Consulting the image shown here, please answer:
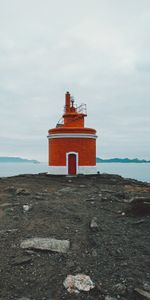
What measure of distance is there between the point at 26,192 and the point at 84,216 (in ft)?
14.2

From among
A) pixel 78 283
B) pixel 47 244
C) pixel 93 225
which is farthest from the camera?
pixel 93 225

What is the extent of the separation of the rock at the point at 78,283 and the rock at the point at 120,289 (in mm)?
461

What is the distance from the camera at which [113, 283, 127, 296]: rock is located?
6.42 metres

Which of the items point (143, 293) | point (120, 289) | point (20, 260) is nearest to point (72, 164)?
point (20, 260)

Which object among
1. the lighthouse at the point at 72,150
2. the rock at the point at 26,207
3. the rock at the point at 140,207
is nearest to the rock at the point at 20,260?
the rock at the point at 26,207

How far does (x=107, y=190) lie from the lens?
16078mm

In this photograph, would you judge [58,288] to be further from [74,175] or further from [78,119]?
[78,119]

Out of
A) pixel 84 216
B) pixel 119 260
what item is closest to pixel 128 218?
pixel 84 216

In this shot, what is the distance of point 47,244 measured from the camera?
8.26 m

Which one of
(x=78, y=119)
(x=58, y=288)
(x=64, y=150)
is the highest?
(x=78, y=119)

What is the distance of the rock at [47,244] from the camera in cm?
809

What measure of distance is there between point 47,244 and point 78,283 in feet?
5.98

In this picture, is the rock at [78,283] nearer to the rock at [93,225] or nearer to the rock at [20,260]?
the rock at [20,260]

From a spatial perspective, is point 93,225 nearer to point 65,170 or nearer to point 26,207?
point 26,207
